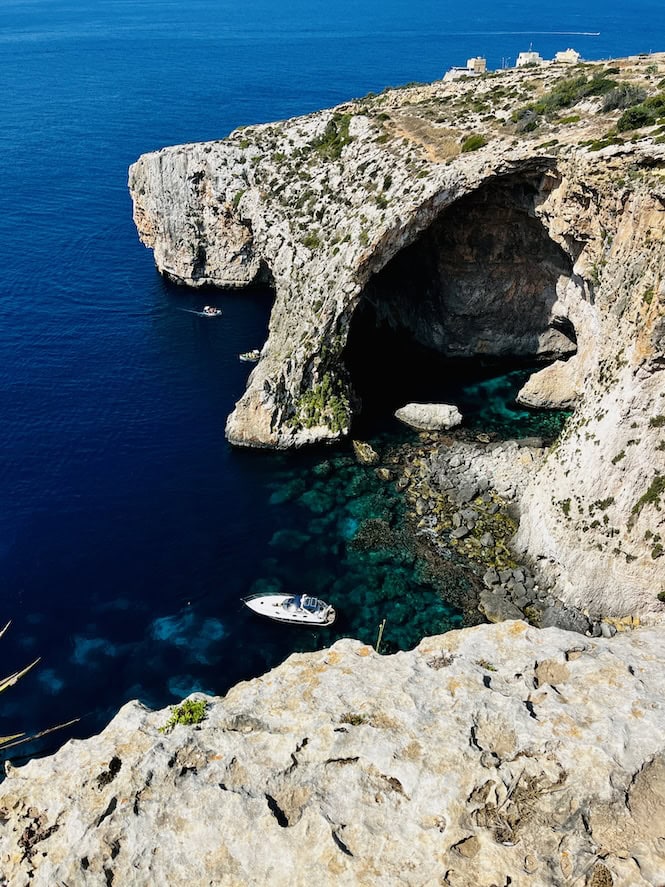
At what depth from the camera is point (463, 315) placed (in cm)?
6981

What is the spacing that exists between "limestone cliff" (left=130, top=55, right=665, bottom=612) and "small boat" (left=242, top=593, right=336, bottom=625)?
16184 mm

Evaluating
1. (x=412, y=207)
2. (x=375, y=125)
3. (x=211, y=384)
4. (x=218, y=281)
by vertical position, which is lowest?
(x=211, y=384)

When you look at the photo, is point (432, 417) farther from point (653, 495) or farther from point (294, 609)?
point (294, 609)

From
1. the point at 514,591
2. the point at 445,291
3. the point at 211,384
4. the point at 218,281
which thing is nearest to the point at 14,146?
the point at 218,281

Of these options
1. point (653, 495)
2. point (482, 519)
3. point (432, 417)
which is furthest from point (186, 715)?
point (432, 417)

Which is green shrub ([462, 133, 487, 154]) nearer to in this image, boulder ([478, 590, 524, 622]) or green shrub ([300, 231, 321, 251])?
green shrub ([300, 231, 321, 251])

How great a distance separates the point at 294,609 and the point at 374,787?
81.6ft

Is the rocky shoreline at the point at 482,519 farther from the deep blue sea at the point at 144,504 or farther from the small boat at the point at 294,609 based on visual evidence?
the small boat at the point at 294,609

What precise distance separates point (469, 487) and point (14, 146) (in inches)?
5204

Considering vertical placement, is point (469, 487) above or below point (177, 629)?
above

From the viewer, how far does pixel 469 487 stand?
5391 cm

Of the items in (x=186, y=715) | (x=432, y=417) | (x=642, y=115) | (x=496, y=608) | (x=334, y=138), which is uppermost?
(x=642, y=115)

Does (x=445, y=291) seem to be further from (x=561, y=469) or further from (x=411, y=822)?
(x=411, y=822)

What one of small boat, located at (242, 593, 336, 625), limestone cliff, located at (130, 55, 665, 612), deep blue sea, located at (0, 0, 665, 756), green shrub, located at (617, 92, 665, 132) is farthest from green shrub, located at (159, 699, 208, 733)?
green shrub, located at (617, 92, 665, 132)
